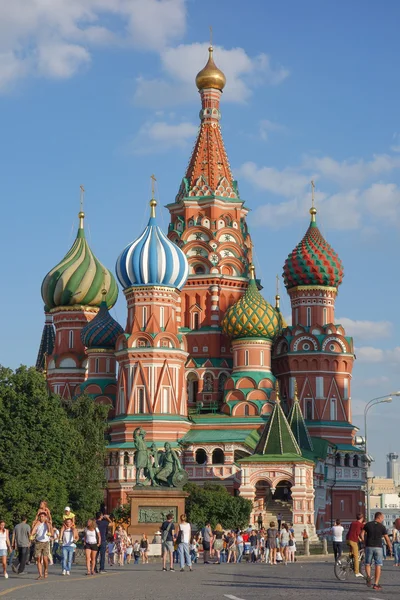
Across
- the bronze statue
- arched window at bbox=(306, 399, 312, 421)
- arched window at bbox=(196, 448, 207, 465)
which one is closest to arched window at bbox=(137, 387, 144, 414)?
arched window at bbox=(196, 448, 207, 465)

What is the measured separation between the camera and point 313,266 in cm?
6169

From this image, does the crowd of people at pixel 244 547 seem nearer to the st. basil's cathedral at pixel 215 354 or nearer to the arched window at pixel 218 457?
the st. basil's cathedral at pixel 215 354

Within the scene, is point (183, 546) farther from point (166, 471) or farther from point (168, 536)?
point (166, 471)

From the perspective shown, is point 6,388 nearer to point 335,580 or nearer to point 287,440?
point 287,440

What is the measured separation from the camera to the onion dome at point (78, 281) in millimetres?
64625

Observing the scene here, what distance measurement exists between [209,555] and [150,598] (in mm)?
19254

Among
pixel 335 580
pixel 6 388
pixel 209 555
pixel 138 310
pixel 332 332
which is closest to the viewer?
pixel 335 580

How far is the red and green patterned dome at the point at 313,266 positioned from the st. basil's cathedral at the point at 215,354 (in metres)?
0.07

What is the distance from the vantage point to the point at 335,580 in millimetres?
20594

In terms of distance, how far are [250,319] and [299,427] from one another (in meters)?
6.05

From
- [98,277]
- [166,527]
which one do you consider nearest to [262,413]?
[98,277]

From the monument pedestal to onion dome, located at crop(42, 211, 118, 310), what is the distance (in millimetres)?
27202

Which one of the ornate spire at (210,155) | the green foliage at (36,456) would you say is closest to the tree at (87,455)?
the green foliage at (36,456)

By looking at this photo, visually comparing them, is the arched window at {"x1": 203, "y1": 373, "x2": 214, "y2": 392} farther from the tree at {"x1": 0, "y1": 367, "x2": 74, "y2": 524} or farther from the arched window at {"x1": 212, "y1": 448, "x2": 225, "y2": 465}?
the tree at {"x1": 0, "y1": 367, "x2": 74, "y2": 524}
